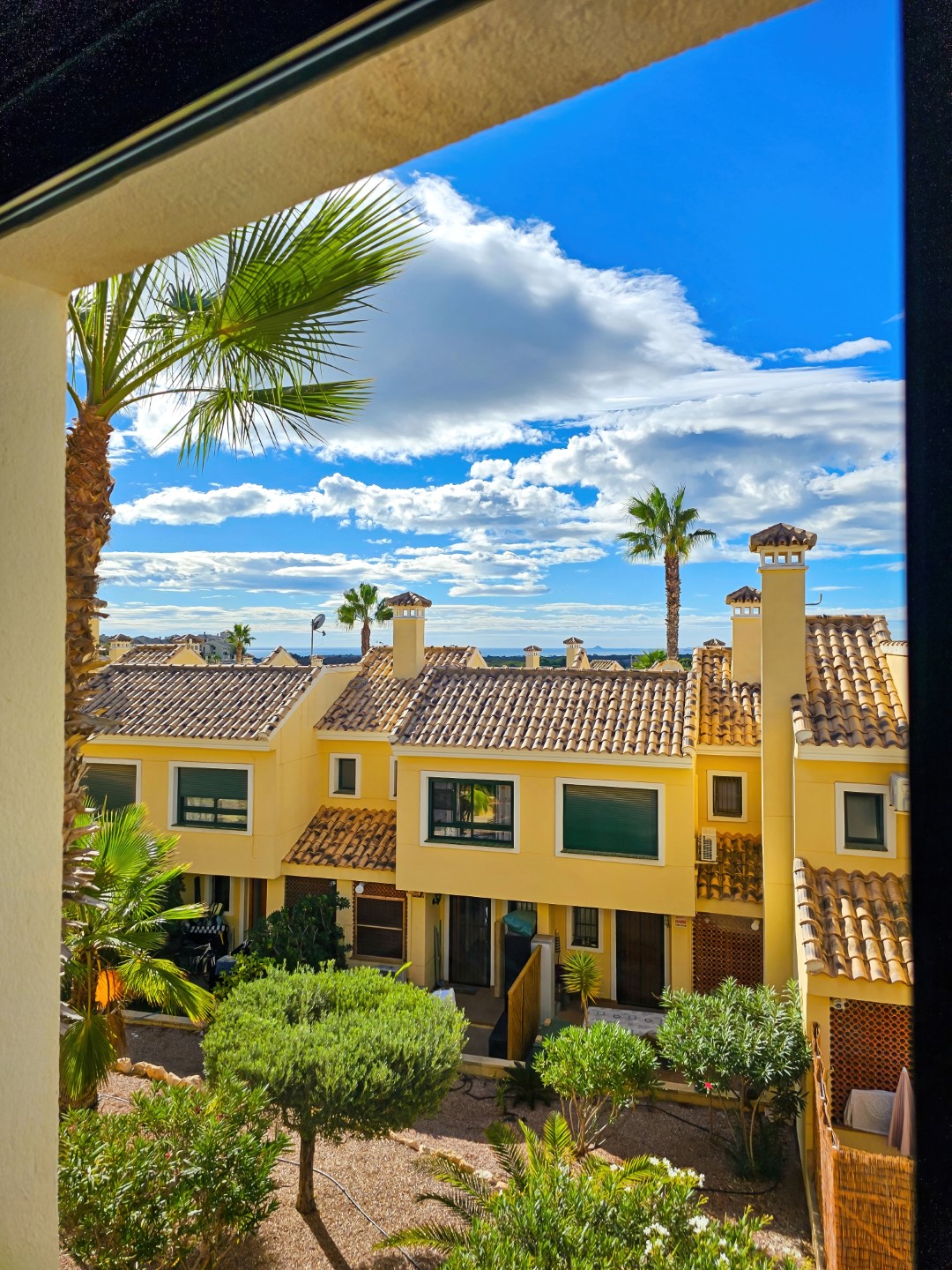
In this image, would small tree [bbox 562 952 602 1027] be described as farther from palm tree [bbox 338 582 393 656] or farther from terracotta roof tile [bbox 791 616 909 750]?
palm tree [bbox 338 582 393 656]

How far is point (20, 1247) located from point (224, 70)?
1.33 metres

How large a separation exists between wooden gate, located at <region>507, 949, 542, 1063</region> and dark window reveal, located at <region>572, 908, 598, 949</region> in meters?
0.77

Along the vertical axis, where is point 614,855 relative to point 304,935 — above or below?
above

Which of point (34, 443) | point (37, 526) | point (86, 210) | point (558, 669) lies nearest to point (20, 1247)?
point (37, 526)

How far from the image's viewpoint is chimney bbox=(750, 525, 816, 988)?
6965mm

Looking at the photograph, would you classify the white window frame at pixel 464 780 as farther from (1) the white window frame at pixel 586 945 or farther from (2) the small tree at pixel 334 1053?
(2) the small tree at pixel 334 1053

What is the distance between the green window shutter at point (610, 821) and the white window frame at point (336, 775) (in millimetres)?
3324

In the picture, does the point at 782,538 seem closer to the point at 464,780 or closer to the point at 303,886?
the point at 464,780

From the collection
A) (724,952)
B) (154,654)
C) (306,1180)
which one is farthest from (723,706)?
(154,654)

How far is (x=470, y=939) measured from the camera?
934 cm

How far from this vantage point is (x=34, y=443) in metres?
1.00

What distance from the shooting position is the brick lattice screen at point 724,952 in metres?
7.92

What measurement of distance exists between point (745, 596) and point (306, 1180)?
7444 mm

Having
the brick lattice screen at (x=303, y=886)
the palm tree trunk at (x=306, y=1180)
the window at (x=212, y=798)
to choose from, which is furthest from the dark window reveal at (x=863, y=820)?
the window at (x=212, y=798)
